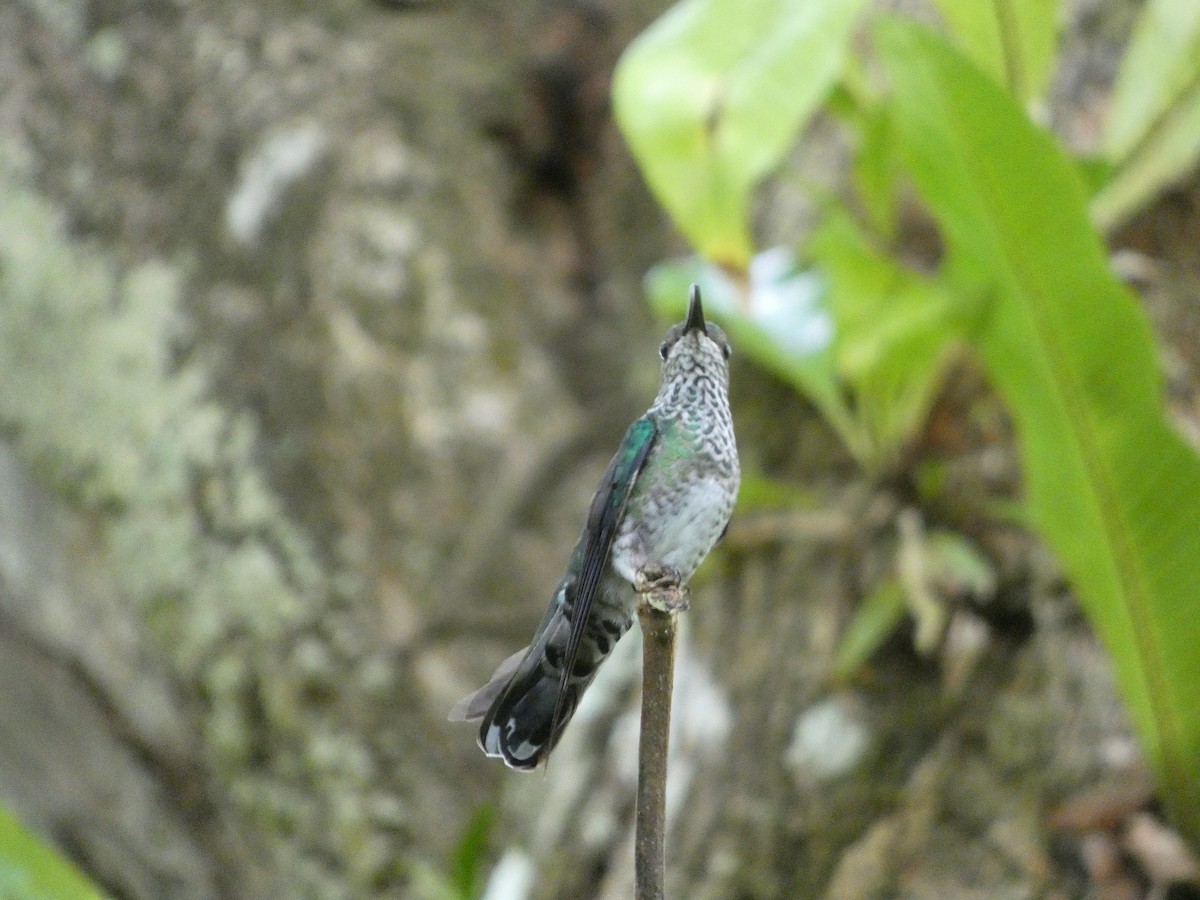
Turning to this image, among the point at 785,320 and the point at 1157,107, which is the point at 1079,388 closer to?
the point at 785,320

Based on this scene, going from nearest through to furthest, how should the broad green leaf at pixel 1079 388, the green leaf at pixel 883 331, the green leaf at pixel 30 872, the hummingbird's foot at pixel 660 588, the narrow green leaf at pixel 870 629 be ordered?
the hummingbird's foot at pixel 660 588 → the green leaf at pixel 30 872 → the broad green leaf at pixel 1079 388 → the green leaf at pixel 883 331 → the narrow green leaf at pixel 870 629

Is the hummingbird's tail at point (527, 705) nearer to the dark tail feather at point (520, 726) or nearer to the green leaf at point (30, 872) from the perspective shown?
the dark tail feather at point (520, 726)

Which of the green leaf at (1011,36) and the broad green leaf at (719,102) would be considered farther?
the green leaf at (1011,36)

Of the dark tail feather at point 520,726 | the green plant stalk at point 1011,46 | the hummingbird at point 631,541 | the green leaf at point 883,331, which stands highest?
the green plant stalk at point 1011,46

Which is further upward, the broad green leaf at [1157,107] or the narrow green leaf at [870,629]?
the broad green leaf at [1157,107]

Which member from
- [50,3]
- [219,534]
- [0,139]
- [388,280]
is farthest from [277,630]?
[50,3]

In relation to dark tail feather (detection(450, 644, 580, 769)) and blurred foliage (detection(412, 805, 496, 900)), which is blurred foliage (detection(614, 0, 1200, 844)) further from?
dark tail feather (detection(450, 644, 580, 769))

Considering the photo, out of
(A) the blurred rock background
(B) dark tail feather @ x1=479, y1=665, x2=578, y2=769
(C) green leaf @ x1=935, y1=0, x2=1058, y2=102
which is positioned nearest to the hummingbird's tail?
(B) dark tail feather @ x1=479, y1=665, x2=578, y2=769

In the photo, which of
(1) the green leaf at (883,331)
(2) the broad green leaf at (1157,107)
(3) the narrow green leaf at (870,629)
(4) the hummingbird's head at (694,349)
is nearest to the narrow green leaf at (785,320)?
(1) the green leaf at (883,331)
